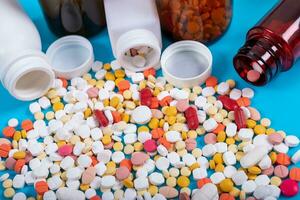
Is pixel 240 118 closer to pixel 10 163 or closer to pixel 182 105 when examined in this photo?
pixel 182 105

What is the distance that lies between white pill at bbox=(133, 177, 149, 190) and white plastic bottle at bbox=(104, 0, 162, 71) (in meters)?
0.18

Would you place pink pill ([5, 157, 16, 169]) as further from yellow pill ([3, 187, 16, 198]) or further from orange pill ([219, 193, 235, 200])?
orange pill ([219, 193, 235, 200])

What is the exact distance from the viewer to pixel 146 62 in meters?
0.89

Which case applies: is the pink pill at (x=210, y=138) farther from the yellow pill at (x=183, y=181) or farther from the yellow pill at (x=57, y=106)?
the yellow pill at (x=57, y=106)

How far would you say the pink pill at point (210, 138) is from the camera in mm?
803

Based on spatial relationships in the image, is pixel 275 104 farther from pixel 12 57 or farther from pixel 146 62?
pixel 12 57

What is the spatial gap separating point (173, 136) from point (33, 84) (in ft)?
0.75

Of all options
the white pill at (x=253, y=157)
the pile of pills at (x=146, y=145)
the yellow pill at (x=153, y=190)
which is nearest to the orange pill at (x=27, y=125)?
the pile of pills at (x=146, y=145)

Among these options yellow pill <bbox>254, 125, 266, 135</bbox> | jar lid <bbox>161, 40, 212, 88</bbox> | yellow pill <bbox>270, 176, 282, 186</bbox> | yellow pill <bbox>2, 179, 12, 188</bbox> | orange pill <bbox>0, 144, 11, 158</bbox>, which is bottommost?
yellow pill <bbox>2, 179, 12, 188</bbox>

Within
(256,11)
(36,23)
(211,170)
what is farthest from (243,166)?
(36,23)

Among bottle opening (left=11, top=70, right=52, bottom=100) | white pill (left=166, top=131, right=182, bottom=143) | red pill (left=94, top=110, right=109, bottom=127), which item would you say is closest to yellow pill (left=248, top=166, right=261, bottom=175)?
white pill (left=166, top=131, right=182, bottom=143)

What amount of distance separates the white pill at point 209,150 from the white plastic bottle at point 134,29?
161mm

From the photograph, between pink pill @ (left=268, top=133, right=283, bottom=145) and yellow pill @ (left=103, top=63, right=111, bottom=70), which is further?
yellow pill @ (left=103, top=63, right=111, bottom=70)

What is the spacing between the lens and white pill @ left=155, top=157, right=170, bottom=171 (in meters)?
0.79
